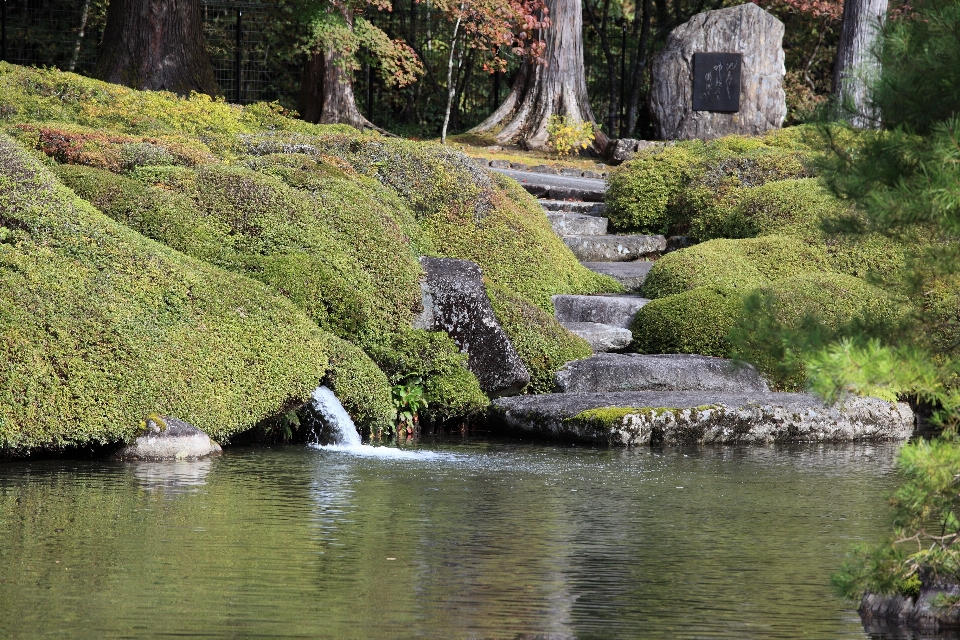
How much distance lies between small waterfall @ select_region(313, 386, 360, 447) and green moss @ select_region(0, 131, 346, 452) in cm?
21

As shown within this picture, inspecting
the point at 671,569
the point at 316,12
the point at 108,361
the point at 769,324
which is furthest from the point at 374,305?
the point at 316,12

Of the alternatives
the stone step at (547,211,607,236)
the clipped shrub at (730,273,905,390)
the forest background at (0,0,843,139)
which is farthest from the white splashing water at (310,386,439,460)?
the forest background at (0,0,843,139)

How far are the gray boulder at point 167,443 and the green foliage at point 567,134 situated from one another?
13.7 metres

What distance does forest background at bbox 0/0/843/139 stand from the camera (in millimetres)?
22031

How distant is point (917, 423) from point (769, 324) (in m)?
9.14

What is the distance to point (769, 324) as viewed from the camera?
4531 millimetres

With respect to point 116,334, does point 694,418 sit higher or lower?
lower

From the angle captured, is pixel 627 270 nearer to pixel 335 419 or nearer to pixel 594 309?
pixel 594 309

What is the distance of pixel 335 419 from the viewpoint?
33.2 feet

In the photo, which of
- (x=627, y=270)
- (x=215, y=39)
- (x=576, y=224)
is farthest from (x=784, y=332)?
(x=215, y=39)

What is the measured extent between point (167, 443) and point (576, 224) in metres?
8.82

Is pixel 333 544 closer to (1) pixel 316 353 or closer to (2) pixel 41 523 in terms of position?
(2) pixel 41 523

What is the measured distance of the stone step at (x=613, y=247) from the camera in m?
16.1

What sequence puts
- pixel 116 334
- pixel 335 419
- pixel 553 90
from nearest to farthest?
1. pixel 116 334
2. pixel 335 419
3. pixel 553 90
